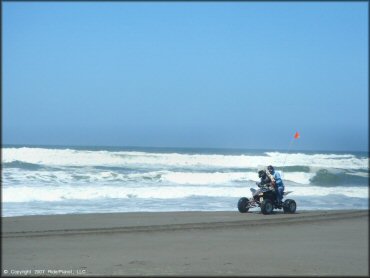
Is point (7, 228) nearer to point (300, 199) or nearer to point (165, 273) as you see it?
point (165, 273)

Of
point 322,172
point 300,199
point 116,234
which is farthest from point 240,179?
point 116,234

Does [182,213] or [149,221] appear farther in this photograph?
[182,213]

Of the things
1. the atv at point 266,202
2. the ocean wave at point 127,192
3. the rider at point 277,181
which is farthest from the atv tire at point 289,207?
the ocean wave at point 127,192

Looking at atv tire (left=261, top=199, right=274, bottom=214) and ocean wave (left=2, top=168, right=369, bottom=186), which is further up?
ocean wave (left=2, top=168, right=369, bottom=186)

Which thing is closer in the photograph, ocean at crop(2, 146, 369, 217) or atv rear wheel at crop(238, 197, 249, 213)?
atv rear wheel at crop(238, 197, 249, 213)

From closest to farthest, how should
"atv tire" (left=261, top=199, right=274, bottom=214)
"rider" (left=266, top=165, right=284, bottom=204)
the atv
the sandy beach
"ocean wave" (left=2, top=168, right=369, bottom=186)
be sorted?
the sandy beach
"atv tire" (left=261, top=199, right=274, bottom=214)
the atv
"rider" (left=266, top=165, right=284, bottom=204)
"ocean wave" (left=2, top=168, right=369, bottom=186)

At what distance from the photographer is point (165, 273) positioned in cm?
805

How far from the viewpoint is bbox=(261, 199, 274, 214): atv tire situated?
16.7 m

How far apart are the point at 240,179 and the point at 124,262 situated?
918 inches

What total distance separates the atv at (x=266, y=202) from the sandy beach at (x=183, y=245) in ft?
3.89

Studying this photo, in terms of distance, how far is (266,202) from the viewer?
55.2 ft

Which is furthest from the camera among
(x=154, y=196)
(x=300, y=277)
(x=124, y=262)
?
(x=154, y=196)

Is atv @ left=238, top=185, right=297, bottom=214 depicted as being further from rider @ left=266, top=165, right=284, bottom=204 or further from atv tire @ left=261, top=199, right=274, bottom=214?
rider @ left=266, top=165, right=284, bottom=204

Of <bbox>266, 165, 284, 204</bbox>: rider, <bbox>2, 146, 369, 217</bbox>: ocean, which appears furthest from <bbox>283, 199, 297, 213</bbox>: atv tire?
<bbox>2, 146, 369, 217</bbox>: ocean
